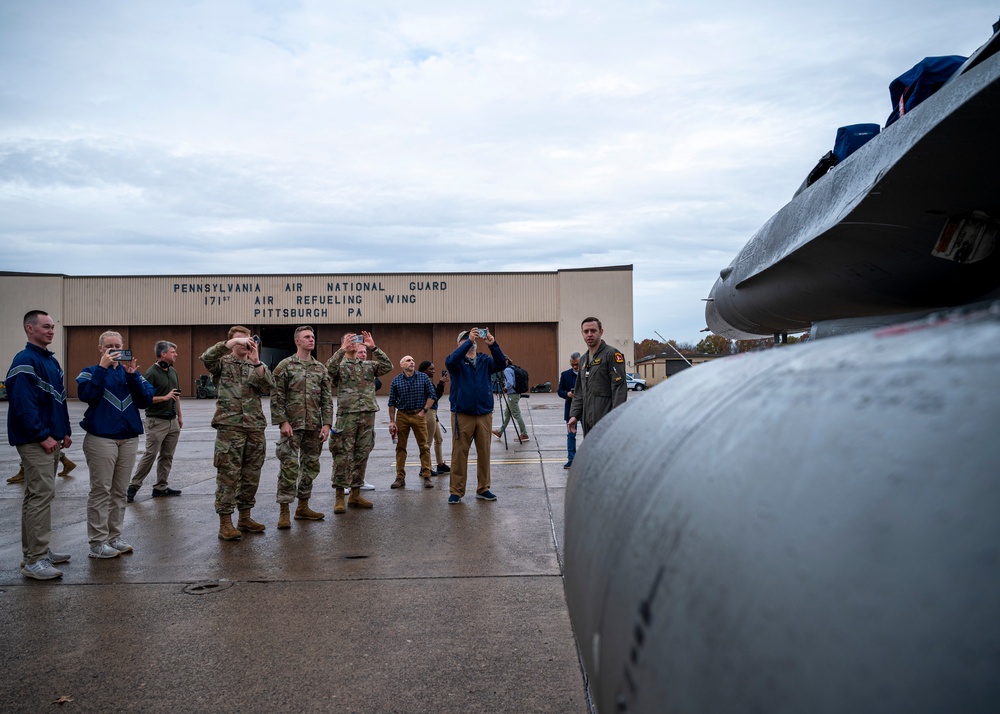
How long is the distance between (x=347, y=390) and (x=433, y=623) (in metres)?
3.68

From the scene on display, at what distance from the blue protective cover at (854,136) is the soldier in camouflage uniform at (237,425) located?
194 inches

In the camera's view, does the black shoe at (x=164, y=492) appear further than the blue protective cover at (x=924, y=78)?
Yes

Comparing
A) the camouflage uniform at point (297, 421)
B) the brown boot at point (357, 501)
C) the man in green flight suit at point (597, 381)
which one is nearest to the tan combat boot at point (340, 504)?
the brown boot at point (357, 501)

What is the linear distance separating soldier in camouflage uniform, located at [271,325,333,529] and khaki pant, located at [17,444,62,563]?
192 cm

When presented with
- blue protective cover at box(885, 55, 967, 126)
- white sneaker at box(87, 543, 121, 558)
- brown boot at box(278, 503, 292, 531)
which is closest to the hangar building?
brown boot at box(278, 503, 292, 531)

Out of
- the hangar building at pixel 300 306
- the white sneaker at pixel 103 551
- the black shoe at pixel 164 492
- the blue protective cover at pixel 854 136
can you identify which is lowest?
the black shoe at pixel 164 492

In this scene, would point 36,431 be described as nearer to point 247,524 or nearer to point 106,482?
point 106,482

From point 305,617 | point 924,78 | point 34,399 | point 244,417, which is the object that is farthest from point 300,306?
point 924,78

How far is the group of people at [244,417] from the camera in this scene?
16.5 feet

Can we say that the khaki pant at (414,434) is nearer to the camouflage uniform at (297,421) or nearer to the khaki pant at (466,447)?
the khaki pant at (466,447)

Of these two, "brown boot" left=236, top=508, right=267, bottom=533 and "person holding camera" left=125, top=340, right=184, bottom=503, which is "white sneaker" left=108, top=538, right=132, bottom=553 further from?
"person holding camera" left=125, top=340, right=184, bottom=503

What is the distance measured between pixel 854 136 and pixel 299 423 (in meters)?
5.18

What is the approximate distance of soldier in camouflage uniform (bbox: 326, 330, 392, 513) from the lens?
24.0 ft

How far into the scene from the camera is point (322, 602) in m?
4.47
